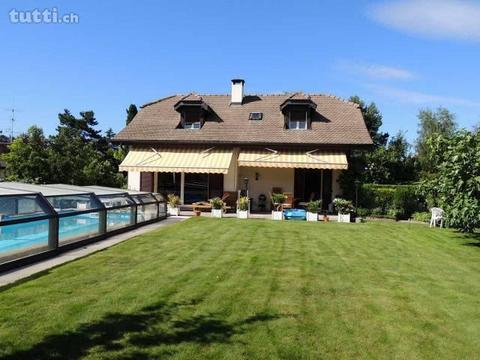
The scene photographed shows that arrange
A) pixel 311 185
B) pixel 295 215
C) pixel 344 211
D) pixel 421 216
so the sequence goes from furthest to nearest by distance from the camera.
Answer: pixel 311 185, pixel 421 216, pixel 295 215, pixel 344 211

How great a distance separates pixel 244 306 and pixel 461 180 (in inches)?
486

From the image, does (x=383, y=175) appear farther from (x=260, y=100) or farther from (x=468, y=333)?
(x=468, y=333)

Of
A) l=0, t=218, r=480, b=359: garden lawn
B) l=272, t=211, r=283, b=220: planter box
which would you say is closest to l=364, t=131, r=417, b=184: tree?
l=272, t=211, r=283, b=220: planter box

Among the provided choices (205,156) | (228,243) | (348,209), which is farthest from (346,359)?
(205,156)

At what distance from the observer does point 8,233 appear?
10.6 m

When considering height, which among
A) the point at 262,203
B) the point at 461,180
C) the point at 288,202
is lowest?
the point at 262,203

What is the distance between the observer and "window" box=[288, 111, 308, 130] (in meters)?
32.3

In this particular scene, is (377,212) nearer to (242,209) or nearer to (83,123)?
(242,209)

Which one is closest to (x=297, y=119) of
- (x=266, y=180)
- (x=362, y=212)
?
(x=266, y=180)

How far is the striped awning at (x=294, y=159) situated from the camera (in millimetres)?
28719

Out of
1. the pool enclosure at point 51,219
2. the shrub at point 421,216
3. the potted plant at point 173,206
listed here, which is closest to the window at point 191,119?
the potted plant at point 173,206

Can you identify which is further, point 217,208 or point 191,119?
point 191,119

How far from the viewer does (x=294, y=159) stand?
29.5 meters

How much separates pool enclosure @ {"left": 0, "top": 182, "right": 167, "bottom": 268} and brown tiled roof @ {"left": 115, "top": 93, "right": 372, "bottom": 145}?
13.5 m
